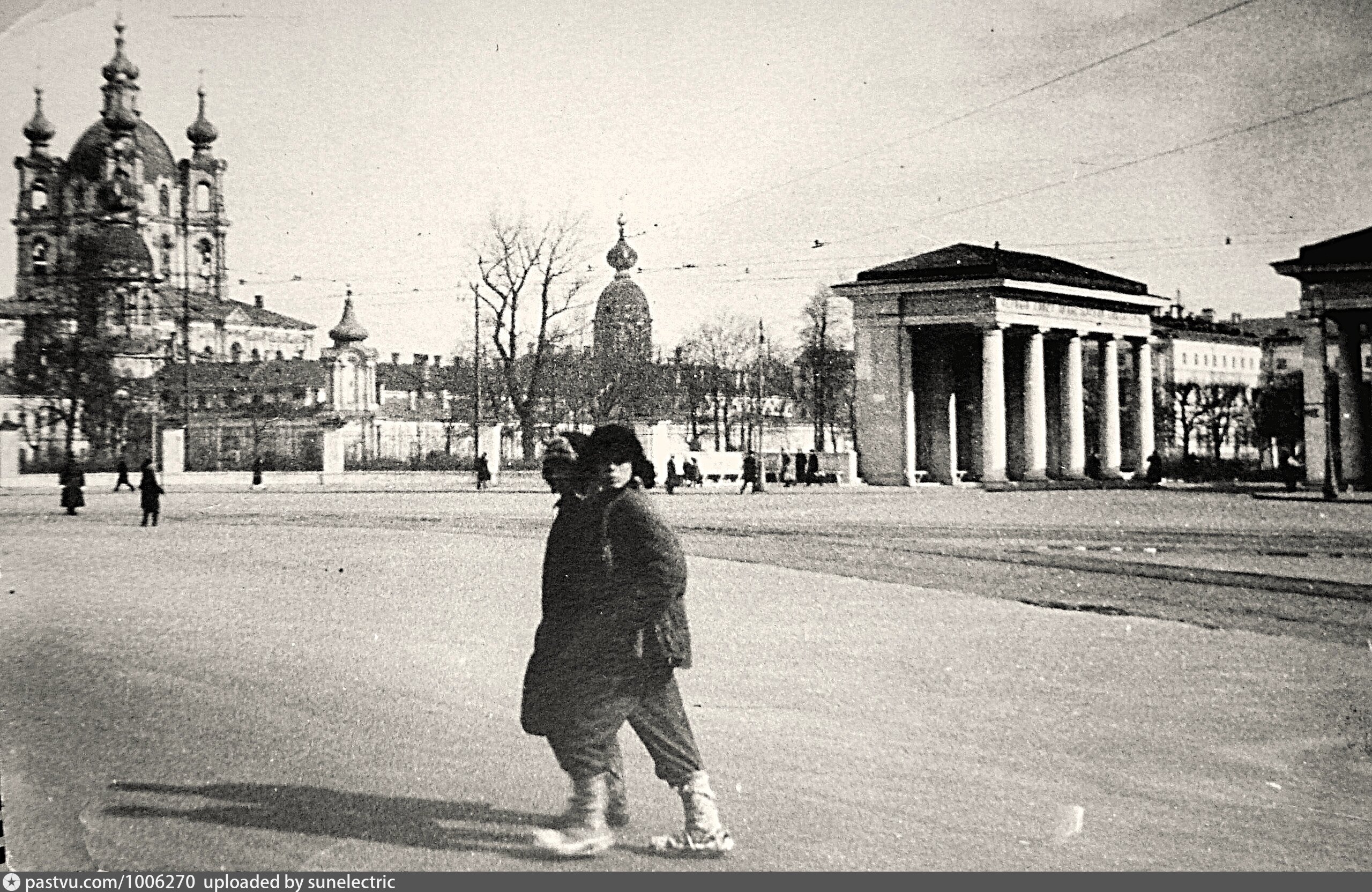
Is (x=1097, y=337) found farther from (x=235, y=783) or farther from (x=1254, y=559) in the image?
(x=235, y=783)

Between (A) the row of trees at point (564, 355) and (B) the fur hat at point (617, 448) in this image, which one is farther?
(A) the row of trees at point (564, 355)

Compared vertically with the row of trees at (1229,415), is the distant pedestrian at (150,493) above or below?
below

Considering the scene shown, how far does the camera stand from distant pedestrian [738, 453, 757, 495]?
7117mm

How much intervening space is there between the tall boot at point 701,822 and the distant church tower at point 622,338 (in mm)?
1582

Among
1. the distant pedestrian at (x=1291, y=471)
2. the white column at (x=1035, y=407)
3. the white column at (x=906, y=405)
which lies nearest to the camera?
the distant pedestrian at (x=1291, y=471)

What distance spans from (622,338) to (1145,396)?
16962 millimetres

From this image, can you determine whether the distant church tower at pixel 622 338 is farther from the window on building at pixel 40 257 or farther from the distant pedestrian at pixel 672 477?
the window on building at pixel 40 257

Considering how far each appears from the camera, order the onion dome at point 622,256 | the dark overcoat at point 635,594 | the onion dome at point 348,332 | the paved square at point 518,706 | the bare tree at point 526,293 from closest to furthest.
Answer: the dark overcoat at point 635,594 < the paved square at point 518,706 < the bare tree at point 526,293 < the onion dome at point 622,256 < the onion dome at point 348,332

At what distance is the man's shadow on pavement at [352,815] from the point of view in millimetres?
3824

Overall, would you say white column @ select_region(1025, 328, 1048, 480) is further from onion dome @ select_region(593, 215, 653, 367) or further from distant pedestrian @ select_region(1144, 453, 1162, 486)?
onion dome @ select_region(593, 215, 653, 367)

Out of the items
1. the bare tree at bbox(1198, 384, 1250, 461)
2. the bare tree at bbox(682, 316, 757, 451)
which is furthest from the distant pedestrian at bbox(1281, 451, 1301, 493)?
the bare tree at bbox(1198, 384, 1250, 461)

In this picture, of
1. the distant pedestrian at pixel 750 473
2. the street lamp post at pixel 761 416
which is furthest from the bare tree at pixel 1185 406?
the distant pedestrian at pixel 750 473

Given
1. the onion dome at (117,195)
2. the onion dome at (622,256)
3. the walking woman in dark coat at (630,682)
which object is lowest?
the walking woman in dark coat at (630,682)

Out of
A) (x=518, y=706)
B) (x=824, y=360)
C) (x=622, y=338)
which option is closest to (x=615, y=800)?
(x=518, y=706)
